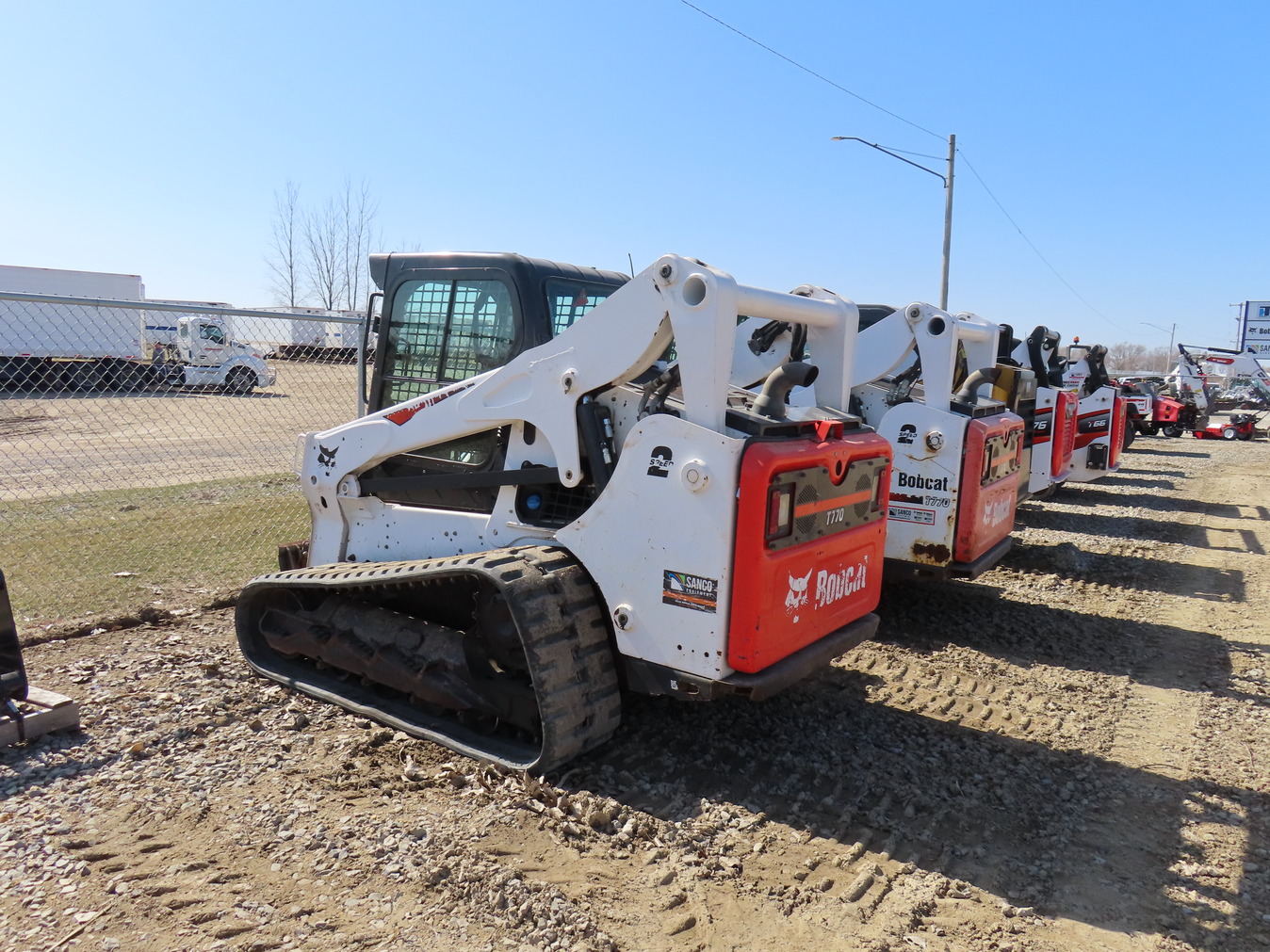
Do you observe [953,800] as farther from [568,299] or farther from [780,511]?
[568,299]

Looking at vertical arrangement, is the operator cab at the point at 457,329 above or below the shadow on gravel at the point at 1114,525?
above

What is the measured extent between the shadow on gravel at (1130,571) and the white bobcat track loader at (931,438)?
2.19m

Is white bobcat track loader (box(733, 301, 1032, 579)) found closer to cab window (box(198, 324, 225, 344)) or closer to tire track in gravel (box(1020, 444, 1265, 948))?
tire track in gravel (box(1020, 444, 1265, 948))

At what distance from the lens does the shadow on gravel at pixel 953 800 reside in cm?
326

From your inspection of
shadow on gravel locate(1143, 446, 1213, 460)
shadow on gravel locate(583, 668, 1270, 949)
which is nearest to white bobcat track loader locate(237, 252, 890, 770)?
shadow on gravel locate(583, 668, 1270, 949)

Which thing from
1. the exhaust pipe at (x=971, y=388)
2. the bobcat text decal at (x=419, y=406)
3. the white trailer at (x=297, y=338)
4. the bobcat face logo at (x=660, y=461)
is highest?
the white trailer at (x=297, y=338)

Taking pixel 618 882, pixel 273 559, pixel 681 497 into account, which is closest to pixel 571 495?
pixel 681 497

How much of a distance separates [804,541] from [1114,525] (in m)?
9.30

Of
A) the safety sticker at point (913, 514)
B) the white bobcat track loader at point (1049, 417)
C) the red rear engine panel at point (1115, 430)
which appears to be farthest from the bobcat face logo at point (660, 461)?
the red rear engine panel at point (1115, 430)

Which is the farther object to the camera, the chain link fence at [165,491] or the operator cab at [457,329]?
the chain link fence at [165,491]

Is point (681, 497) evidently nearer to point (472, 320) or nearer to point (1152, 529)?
point (472, 320)

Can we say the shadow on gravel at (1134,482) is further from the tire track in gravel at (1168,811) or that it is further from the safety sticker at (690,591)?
the safety sticker at (690,591)

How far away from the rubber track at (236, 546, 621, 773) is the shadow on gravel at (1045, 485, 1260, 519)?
417 inches

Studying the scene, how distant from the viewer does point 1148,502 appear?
44.7ft
